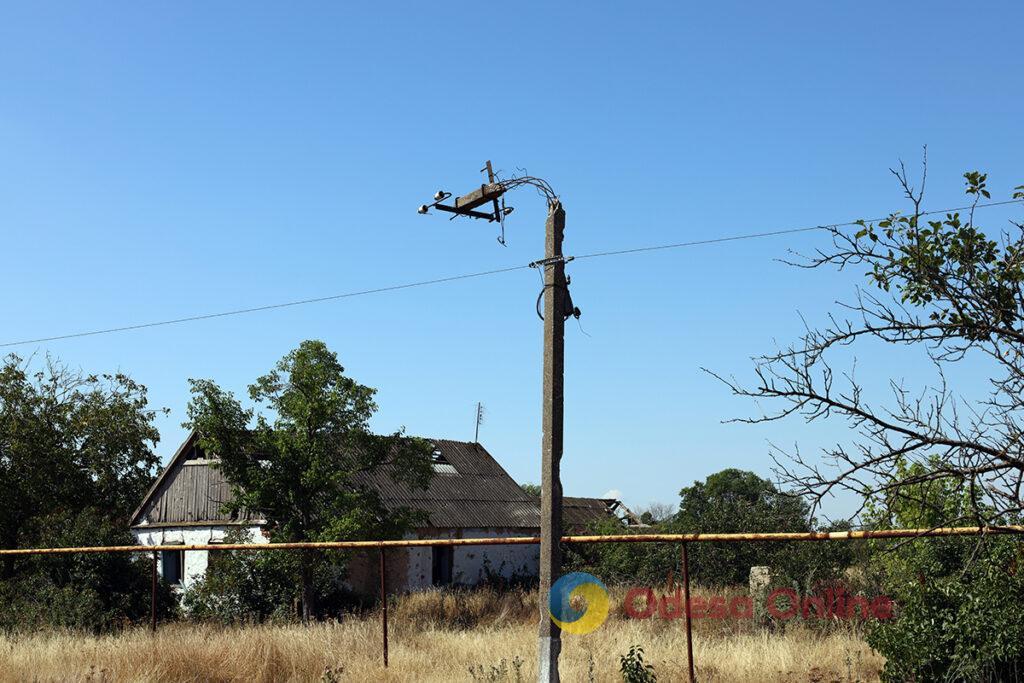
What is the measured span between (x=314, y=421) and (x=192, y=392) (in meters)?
2.73

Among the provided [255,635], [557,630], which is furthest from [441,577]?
[557,630]

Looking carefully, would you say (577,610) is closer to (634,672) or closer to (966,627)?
(634,672)

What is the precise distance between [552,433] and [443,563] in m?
23.4

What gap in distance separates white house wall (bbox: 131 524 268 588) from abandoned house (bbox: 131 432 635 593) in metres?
0.03

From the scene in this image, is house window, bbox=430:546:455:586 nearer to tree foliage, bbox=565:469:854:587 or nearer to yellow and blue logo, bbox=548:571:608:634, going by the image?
tree foliage, bbox=565:469:854:587

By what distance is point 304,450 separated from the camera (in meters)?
21.6

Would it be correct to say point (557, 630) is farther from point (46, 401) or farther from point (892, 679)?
point (46, 401)

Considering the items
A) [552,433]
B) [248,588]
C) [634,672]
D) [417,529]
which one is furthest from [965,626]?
[417,529]

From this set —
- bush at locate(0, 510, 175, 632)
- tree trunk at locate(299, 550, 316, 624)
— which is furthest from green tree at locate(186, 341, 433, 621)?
bush at locate(0, 510, 175, 632)

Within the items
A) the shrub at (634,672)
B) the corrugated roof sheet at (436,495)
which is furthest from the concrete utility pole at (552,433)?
the corrugated roof sheet at (436,495)

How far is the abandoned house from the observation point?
29938mm

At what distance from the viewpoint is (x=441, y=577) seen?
32031 millimetres

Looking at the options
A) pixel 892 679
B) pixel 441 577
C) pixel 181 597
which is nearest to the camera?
pixel 892 679

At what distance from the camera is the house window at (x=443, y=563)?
31722mm
